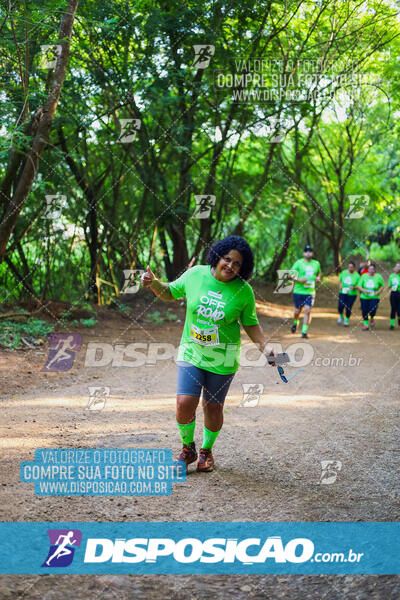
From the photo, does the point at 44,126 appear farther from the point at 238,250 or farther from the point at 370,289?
the point at 370,289

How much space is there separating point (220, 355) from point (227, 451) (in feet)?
4.67

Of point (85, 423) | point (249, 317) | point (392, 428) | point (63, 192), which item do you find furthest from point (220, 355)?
point (63, 192)

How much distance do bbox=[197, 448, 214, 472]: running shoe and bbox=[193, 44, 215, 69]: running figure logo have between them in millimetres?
10891

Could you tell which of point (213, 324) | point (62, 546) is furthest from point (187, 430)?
point (62, 546)

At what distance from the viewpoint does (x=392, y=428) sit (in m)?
6.35

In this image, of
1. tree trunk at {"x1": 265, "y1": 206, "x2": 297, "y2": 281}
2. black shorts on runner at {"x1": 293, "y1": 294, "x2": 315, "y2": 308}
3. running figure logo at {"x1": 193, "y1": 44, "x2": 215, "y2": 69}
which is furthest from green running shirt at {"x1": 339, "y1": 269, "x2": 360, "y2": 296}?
tree trunk at {"x1": 265, "y1": 206, "x2": 297, "y2": 281}

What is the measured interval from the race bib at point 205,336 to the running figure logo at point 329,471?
1440 mm

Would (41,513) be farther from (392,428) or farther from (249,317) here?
(392,428)

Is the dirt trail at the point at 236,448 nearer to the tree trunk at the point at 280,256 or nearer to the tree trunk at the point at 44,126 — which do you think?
the tree trunk at the point at 44,126

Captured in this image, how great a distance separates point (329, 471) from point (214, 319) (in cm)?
169

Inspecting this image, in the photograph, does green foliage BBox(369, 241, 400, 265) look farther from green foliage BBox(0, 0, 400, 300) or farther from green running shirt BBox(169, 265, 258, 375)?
green running shirt BBox(169, 265, 258, 375)

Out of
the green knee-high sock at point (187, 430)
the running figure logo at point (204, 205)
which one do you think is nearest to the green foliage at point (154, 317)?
the running figure logo at point (204, 205)

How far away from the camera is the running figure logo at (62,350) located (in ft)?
30.8

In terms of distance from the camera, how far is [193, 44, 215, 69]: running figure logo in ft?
43.6
